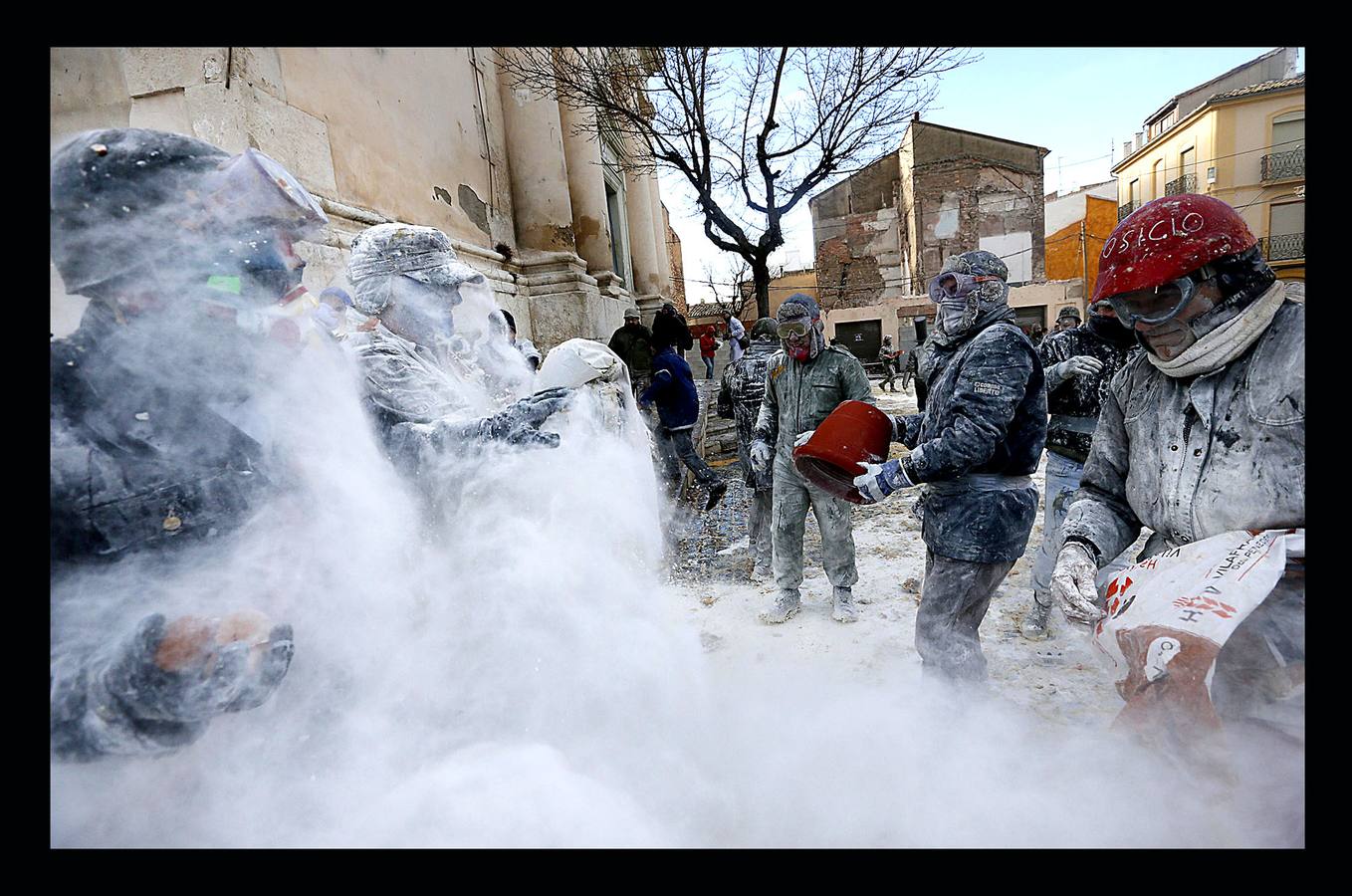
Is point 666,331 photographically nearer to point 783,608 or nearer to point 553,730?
point 783,608

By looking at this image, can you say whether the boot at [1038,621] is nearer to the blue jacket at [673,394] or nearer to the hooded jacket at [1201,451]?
the hooded jacket at [1201,451]

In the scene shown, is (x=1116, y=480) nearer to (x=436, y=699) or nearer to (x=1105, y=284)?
(x=1105, y=284)

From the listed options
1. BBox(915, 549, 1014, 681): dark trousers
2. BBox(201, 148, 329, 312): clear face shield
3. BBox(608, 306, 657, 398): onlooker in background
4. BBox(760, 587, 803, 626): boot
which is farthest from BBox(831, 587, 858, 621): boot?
BBox(608, 306, 657, 398): onlooker in background

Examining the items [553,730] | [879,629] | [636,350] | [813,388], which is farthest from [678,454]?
[553,730]

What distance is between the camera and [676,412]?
6219 mm

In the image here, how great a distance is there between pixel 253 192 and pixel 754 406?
163 inches

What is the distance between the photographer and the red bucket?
7.93 ft

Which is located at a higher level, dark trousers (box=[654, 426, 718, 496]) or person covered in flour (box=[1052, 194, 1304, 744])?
person covered in flour (box=[1052, 194, 1304, 744])

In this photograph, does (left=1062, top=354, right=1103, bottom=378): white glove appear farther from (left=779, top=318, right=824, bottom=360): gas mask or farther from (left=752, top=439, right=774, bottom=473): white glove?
(left=752, top=439, right=774, bottom=473): white glove

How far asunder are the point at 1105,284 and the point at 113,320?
2.33 m

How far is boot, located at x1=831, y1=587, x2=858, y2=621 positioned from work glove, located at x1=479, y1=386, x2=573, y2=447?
2.50m

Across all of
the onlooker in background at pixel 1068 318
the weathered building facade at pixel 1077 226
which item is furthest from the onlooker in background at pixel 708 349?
the weathered building facade at pixel 1077 226

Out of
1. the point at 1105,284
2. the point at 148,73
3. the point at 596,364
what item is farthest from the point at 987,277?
the point at 148,73

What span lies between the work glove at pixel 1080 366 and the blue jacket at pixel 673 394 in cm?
353
